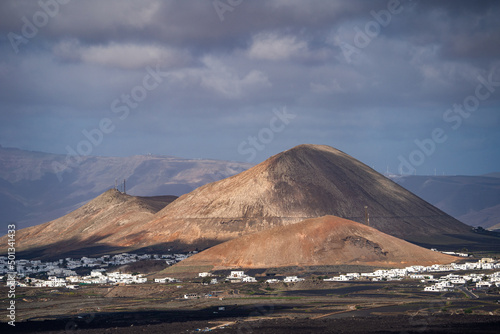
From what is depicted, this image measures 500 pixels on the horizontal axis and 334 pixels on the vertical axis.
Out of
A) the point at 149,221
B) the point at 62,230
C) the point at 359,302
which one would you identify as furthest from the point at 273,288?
the point at 62,230

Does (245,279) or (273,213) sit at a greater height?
(273,213)

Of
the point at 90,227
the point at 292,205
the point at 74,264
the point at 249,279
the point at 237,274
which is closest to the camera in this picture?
the point at 249,279

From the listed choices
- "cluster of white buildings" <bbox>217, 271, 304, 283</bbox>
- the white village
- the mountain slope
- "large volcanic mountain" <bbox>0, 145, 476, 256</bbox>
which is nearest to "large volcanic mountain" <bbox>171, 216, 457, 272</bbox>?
the white village

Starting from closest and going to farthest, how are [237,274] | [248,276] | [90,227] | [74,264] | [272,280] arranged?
[272,280] → [248,276] → [237,274] → [74,264] → [90,227]

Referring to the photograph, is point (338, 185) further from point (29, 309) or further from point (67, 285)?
point (29, 309)

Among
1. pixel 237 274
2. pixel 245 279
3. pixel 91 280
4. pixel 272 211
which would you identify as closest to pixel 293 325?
pixel 245 279

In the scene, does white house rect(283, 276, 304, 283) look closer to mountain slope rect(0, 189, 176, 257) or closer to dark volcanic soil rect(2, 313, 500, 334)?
dark volcanic soil rect(2, 313, 500, 334)

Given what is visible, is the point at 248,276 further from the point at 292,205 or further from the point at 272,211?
the point at 292,205
